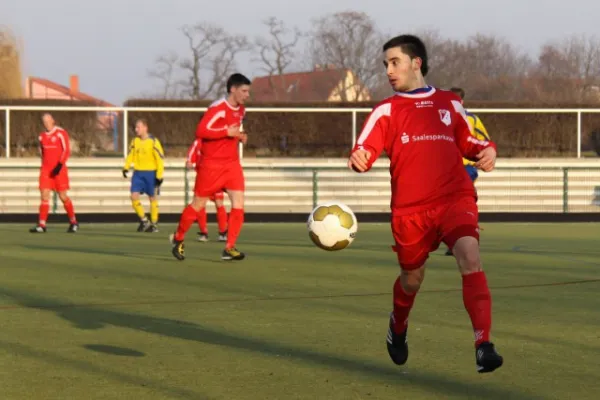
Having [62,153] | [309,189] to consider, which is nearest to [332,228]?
[62,153]

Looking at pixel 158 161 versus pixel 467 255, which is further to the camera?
pixel 158 161

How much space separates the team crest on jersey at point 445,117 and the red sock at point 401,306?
0.93 metres

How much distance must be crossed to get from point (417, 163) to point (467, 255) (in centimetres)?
66

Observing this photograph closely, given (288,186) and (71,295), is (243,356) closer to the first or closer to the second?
(71,295)

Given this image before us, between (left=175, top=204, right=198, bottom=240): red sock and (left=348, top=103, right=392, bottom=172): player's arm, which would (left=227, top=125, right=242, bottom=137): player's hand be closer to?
(left=175, top=204, right=198, bottom=240): red sock

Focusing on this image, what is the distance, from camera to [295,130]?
3158 cm

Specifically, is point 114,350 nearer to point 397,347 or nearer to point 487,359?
point 397,347

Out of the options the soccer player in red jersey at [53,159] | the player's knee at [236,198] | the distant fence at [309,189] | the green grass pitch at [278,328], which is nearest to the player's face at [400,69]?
the green grass pitch at [278,328]

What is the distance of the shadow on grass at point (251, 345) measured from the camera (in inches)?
222

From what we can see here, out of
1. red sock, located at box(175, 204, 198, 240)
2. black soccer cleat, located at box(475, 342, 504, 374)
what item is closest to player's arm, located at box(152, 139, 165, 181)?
red sock, located at box(175, 204, 198, 240)

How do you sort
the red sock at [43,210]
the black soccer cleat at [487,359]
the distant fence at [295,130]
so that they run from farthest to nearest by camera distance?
the distant fence at [295,130], the red sock at [43,210], the black soccer cleat at [487,359]

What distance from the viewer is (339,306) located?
906 cm

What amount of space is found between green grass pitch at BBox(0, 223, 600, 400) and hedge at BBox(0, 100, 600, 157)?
16816 millimetres

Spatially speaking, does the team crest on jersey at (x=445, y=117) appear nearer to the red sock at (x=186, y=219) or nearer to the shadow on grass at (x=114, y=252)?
the red sock at (x=186, y=219)
